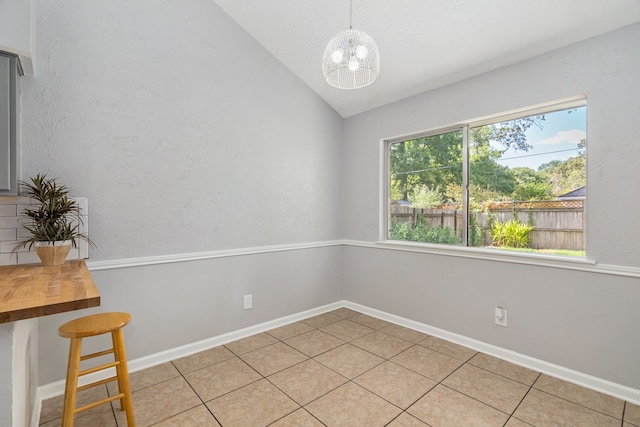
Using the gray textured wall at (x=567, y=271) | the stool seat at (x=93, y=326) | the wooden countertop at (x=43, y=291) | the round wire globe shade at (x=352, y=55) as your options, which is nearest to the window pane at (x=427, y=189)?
the gray textured wall at (x=567, y=271)

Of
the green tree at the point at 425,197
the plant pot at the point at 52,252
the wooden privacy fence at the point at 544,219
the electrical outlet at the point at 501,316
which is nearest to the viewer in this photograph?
the plant pot at the point at 52,252

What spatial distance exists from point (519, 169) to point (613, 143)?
594mm

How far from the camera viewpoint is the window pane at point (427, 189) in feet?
9.75

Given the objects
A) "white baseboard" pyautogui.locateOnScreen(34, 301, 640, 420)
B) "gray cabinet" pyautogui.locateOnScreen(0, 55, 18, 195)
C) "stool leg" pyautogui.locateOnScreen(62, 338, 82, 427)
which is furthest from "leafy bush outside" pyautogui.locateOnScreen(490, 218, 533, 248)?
"gray cabinet" pyautogui.locateOnScreen(0, 55, 18, 195)

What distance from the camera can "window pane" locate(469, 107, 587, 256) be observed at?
2.30m

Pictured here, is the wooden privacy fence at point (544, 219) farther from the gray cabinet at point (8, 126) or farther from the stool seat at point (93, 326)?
the gray cabinet at point (8, 126)

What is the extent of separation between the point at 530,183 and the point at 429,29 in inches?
57.6

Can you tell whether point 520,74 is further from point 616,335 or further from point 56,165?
point 56,165

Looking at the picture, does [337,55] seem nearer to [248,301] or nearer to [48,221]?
[48,221]

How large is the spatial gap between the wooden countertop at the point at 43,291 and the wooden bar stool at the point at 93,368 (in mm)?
296

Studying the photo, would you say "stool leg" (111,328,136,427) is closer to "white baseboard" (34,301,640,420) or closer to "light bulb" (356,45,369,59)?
"white baseboard" (34,301,640,420)

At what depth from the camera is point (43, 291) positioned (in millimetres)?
1225

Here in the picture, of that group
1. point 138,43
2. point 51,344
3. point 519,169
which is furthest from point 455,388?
point 138,43

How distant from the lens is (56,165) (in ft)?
6.72
